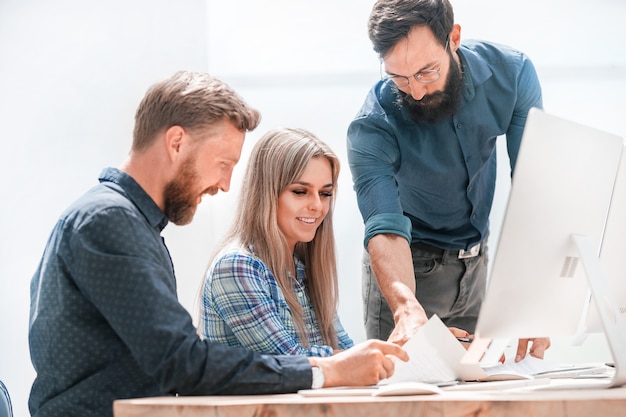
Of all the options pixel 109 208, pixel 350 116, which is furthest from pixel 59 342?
pixel 350 116

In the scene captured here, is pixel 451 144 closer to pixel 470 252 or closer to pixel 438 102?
pixel 438 102

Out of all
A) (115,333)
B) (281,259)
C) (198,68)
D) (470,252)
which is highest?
(198,68)

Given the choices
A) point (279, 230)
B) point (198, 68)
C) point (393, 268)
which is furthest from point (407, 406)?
point (198, 68)

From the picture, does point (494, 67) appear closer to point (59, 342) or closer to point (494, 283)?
point (494, 283)

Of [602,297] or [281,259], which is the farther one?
[281,259]

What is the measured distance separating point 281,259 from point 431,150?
0.59 metres

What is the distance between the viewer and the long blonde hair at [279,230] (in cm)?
215

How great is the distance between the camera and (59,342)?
1.37 m

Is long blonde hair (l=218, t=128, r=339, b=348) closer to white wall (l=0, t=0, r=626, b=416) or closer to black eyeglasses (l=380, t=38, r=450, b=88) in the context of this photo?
black eyeglasses (l=380, t=38, r=450, b=88)

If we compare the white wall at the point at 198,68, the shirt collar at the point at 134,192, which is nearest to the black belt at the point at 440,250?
the white wall at the point at 198,68

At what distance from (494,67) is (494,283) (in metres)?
1.22

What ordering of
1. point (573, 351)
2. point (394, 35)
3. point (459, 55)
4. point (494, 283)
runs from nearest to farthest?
point (494, 283) → point (394, 35) → point (459, 55) → point (573, 351)

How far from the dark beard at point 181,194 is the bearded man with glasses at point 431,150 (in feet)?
2.18

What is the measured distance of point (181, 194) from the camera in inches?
60.7
